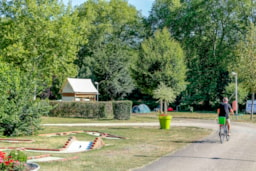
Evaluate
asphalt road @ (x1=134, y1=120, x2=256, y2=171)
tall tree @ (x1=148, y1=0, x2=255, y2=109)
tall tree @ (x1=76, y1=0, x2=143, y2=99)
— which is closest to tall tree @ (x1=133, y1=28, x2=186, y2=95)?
tall tree @ (x1=148, y1=0, x2=255, y2=109)

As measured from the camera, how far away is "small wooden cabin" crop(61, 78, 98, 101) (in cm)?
5072

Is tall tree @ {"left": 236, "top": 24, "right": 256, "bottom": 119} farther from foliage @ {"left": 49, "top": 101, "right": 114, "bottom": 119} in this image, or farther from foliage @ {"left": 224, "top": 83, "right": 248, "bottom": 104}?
foliage @ {"left": 49, "top": 101, "right": 114, "bottom": 119}

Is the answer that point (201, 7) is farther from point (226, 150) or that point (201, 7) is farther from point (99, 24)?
point (226, 150)

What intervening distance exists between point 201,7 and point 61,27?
2294 cm

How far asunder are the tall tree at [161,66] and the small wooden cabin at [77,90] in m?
11.9

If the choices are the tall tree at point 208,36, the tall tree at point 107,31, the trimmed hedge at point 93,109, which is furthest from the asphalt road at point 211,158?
the tall tree at point 107,31

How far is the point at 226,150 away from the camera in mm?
13617

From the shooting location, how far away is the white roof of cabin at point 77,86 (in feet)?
166

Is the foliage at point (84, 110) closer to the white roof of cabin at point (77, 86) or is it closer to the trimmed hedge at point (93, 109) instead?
the trimmed hedge at point (93, 109)

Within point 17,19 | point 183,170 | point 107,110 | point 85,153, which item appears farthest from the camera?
point 17,19

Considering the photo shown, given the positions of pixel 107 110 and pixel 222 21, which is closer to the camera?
pixel 107 110

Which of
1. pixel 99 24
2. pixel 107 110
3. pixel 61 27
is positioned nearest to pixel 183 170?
pixel 107 110

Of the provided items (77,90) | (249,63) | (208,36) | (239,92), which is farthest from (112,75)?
(249,63)

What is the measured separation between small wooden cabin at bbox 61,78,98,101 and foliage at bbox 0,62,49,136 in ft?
95.7
